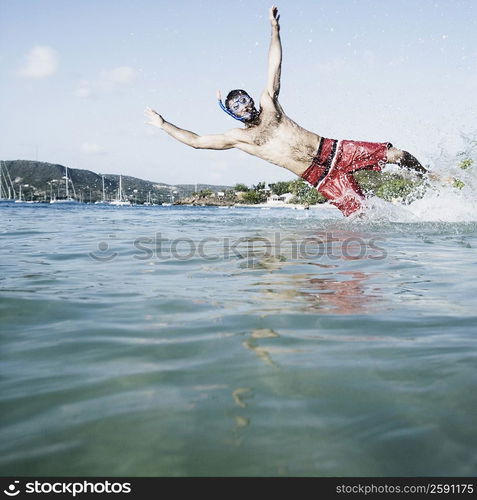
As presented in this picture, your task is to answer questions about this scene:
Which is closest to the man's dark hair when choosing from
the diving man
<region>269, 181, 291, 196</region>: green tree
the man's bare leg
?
the diving man

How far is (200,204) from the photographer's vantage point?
526ft

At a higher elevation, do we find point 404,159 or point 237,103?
point 237,103

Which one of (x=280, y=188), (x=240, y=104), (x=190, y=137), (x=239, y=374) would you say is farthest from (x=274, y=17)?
(x=280, y=188)

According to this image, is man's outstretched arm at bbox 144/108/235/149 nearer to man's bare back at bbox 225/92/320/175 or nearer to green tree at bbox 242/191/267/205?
man's bare back at bbox 225/92/320/175

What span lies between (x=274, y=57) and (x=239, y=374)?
6.64 meters

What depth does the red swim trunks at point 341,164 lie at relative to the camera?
860 centimetres
